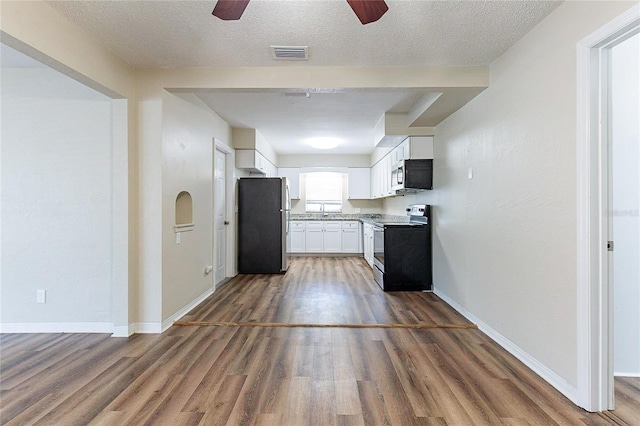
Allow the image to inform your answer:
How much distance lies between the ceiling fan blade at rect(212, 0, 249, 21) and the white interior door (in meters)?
3.11

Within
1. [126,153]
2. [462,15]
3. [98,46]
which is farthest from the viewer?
[126,153]

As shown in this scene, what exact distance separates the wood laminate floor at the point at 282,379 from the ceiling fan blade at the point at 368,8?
216cm

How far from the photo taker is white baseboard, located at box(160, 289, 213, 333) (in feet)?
10.0

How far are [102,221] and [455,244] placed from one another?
3.71m

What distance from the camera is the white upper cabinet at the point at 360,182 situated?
782 cm

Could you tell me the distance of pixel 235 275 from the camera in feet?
17.9

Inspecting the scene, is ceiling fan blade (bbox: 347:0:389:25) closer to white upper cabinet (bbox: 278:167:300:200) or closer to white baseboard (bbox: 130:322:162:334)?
white baseboard (bbox: 130:322:162:334)

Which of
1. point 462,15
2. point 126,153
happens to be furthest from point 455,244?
point 126,153

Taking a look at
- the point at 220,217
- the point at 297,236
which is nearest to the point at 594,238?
the point at 220,217

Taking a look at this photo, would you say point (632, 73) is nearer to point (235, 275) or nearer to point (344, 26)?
point (344, 26)

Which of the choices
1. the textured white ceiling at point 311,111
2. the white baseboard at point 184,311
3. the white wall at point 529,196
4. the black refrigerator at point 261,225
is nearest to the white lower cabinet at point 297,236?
the black refrigerator at point 261,225

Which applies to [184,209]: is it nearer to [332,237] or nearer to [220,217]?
[220,217]

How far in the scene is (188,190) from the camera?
3.54m

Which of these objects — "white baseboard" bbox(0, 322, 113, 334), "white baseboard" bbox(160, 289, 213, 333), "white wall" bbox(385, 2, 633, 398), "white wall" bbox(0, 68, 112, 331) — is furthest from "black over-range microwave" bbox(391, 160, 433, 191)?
"white baseboard" bbox(0, 322, 113, 334)
